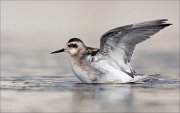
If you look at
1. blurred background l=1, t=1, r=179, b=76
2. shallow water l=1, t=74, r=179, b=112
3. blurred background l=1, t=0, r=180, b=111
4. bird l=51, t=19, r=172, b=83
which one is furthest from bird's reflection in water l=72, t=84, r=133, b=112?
blurred background l=1, t=1, r=179, b=76

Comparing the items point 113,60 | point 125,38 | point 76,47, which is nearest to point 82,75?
point 113,60

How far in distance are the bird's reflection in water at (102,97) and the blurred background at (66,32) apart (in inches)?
106

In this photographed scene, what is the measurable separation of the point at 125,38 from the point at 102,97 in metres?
2.34

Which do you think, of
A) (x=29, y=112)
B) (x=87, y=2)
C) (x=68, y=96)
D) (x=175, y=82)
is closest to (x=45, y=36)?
(x=87, y=2)

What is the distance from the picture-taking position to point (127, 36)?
15.3 meters

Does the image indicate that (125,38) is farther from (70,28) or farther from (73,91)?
(70,28)

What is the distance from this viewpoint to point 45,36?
30.5m

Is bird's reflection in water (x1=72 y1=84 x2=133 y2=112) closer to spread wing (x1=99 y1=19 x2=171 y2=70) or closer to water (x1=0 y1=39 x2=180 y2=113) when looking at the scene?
water (x1=0 y1=39 x2=180 y2=113)

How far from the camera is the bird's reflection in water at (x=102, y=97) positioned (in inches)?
479

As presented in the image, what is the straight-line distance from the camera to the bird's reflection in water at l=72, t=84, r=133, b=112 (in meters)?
12.2

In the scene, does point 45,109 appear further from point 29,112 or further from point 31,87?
point 31,87

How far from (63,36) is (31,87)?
49.4 feet

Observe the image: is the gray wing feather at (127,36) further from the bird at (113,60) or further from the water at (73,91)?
A: the water at (73,91)

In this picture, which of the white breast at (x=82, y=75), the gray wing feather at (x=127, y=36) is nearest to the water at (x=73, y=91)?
the white breast at (x=82, y=75)
